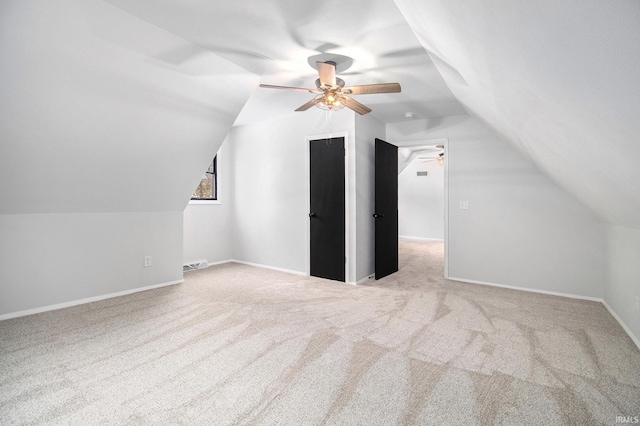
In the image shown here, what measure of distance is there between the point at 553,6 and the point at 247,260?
17.4 ft

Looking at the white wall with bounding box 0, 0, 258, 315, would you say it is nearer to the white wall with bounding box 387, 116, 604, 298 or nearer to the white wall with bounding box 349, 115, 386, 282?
the white wall with bounding box 349, 115, 386, 282

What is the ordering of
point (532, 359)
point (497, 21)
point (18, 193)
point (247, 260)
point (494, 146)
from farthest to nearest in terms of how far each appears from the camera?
point (247, 260) < point (494, 146) < point (18, 193) < point (532, 359) < point (497, 21)

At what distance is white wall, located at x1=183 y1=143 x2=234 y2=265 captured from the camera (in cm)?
520

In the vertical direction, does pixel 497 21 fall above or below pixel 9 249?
above

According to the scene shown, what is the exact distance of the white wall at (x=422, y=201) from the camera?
9.16 m

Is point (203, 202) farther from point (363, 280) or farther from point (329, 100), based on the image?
point (329, 100)

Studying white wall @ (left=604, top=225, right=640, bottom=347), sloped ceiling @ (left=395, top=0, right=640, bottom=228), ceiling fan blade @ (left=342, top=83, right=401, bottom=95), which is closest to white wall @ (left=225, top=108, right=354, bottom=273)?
ceiling fan blade @ (left=342, top=83, right=401, bottom=95)

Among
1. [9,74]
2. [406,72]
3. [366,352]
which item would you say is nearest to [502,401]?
[366,352]

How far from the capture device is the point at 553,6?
84cm

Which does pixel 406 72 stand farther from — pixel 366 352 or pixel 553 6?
pixel 366 352

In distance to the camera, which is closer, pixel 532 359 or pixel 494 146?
pixel 532 359

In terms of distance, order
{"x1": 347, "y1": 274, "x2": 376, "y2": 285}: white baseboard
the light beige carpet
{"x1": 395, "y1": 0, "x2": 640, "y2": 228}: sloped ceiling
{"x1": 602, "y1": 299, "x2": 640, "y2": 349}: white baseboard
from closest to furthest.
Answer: {"x1": 395, "y1": 0, "x2": 640, "y2": 228}: sloped ceiling → the light beige carpet → {"x1": 602, "y1": 299, "x2": 640, "y2": 349}: white baseboard → {"x1": 347, "y1": 274, "x2": 376, "y2": 285}: white baseboard

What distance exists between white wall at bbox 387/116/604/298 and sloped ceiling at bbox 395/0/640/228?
5.50ft

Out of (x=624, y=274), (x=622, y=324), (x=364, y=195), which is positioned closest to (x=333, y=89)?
(x=364, y=195)
